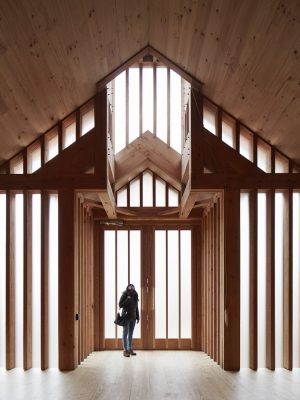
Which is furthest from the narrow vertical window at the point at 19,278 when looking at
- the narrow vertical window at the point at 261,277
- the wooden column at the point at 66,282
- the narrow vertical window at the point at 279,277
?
the narrow vertical window at the point at 279,277

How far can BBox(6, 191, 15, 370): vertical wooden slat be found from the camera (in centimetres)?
768

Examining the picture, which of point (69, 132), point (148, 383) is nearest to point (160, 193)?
point (69, 132)

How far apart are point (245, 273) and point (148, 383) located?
222 cm

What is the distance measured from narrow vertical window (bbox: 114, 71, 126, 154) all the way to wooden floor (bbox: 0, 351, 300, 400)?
3838 millimetres

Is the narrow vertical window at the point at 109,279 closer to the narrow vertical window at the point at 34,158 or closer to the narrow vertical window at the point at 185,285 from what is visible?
the narrow vertical window at the point at 185,285

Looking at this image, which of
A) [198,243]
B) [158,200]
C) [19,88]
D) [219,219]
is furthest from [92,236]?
[19,88]

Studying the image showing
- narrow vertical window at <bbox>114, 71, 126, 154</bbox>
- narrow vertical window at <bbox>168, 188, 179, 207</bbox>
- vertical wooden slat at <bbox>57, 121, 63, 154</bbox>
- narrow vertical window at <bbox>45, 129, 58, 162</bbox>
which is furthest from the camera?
narrow vertical window at <bbox>168, 188, 179, 207</bbox>

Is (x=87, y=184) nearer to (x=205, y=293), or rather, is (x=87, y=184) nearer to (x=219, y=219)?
(x=219, y=219)

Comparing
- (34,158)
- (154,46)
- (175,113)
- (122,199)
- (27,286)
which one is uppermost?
(154,46)

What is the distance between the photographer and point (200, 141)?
775cm

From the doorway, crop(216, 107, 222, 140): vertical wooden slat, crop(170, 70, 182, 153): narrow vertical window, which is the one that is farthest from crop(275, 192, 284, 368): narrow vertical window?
the doorway

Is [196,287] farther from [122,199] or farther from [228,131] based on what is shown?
[228,131]

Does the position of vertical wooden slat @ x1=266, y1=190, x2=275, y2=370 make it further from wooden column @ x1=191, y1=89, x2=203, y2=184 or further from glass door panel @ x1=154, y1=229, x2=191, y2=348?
glass door panel @ x1=154, y1=229, x2=191, y2=348

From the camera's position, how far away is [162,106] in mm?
9570
